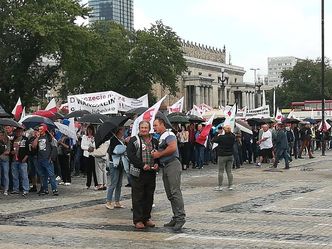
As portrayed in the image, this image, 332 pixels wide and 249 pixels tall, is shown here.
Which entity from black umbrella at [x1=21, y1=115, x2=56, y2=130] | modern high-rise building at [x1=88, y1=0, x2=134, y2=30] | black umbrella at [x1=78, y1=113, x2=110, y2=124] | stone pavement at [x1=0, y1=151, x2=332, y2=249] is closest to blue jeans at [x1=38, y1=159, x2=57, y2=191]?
stone pavement at [x1=0, y1=151, x2=332, y2=249]

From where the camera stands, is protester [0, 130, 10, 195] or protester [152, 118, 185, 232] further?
protester [0, 130, 10, 195]

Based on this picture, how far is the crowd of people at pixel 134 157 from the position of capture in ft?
33.9

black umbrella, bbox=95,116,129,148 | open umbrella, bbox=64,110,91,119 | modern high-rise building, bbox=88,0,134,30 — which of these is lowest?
black umbrella, bbox=95,116,129,148

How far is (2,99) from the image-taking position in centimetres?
4272

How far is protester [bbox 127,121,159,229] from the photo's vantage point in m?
10.3

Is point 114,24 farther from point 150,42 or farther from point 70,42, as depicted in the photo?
point 70,42

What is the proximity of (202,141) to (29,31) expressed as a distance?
21.3 meters

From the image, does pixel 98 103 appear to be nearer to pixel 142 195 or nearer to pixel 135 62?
pixel 142 195

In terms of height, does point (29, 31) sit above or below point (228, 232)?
above

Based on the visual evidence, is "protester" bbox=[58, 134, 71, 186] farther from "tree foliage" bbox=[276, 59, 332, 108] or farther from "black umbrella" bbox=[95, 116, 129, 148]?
"tree foliage" bbox=[276, 59, 332, 108]

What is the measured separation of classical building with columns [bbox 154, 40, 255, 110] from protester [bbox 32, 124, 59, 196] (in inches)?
4206

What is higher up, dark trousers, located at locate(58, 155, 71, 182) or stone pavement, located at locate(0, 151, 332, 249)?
dark trousers, located at locate(58, 155, 71, 182)

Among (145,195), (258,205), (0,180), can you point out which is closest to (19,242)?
(145,195)

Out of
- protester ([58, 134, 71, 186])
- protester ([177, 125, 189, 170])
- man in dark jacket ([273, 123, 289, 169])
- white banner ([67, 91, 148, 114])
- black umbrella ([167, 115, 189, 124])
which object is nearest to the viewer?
protester ([58, 134, 71, 186])
